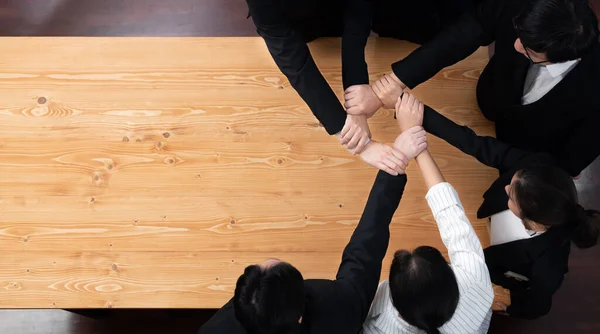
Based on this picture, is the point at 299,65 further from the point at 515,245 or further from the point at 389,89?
the point at 515,245

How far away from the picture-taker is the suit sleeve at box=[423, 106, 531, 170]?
1.36m

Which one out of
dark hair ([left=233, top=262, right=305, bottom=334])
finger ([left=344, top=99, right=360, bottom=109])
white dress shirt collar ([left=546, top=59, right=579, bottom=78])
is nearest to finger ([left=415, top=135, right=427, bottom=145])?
finger ([left=344, top=99, right=360, bottom=109])

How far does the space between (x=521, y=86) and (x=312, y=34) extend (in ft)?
2.21

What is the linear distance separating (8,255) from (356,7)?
4.30ft

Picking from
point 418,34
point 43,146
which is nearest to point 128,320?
point 43,146

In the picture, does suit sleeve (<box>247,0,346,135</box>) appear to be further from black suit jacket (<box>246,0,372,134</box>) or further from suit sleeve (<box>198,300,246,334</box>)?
suit sleeve (<box>198,300,246,334</box>)

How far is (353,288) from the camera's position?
1.17m

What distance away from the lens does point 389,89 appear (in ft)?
4.79

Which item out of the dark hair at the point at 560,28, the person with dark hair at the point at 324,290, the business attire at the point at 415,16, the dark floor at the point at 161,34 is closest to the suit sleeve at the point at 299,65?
the person with dark hair at the point at 324,290

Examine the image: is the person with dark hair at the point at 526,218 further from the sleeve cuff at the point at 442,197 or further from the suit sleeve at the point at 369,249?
the suit sleeve at the point at 369,249

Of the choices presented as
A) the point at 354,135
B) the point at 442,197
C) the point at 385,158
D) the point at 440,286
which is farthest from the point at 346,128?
the point at 440,286

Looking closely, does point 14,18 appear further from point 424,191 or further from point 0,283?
point 424,191

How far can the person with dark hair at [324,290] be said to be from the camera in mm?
979

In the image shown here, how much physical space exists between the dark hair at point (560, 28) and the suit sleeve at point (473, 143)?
320mm
